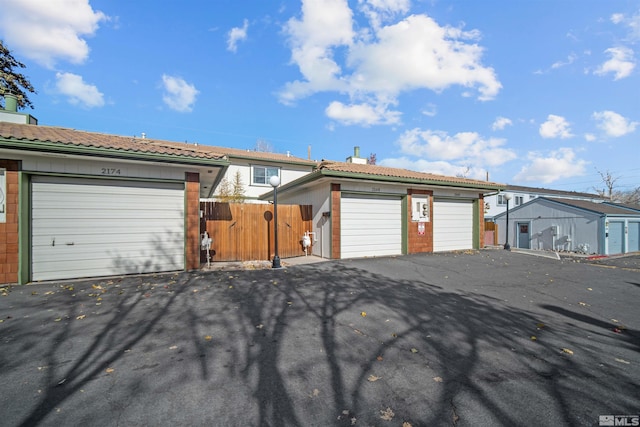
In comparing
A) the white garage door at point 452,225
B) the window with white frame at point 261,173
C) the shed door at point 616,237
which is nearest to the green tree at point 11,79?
the window with white frame at point 261,173

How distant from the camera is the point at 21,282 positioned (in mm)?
6176

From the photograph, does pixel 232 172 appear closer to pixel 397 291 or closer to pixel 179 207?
pixel 179 207

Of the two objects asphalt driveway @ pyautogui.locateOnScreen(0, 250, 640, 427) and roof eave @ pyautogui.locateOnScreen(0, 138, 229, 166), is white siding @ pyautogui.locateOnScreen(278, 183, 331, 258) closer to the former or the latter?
roof eave @ pyautogui.locateOnScreen(0, 138, 229, 166)

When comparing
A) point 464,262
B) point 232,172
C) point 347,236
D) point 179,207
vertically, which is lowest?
point 464,262

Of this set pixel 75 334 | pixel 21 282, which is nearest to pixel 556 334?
pixel 75 334

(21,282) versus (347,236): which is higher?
(347,236)

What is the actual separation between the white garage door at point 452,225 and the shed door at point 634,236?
16.2 meters

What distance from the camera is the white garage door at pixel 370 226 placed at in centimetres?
1030

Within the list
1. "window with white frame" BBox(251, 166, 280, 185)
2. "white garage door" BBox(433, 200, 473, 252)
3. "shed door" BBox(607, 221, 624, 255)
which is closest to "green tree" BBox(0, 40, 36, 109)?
"window with white frame" BBox(251, 166, 280, 185)

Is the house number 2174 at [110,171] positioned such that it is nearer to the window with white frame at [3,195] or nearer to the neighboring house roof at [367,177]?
the window with white frame at [3,195]

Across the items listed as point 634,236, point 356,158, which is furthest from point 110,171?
point 634,236

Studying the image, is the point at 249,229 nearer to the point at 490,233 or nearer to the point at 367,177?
the point at 367,177

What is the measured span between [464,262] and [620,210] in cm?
1963

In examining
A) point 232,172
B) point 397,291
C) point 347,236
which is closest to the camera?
point 397,291
